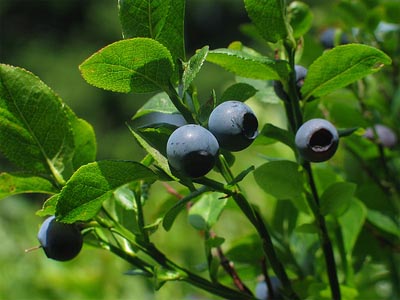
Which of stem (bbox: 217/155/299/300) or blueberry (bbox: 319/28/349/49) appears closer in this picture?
stem (bbox: 217/155/299/300)

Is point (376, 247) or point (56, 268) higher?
point (376, 247)

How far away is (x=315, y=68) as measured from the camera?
0.72 meters

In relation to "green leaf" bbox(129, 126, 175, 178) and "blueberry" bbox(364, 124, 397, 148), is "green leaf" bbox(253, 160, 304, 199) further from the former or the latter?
"blueberry" bbox(364, 124, 397, 148)

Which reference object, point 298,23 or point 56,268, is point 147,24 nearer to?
point 298,23

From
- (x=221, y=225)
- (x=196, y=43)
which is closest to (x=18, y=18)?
(x=196, y=43)

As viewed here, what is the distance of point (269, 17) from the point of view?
69 centimetres

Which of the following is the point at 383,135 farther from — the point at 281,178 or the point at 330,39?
the point at 281,178

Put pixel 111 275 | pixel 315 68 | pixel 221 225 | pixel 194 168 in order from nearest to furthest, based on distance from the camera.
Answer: pixel 194 168
pixel 315 68
pixel 111 275
pixel 221 225

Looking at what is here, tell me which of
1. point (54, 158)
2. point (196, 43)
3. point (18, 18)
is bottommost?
point (196, 43)

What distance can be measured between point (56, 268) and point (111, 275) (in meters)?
0.14

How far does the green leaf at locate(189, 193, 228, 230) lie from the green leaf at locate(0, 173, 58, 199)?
0.20 meters

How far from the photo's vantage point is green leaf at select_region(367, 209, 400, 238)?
97cm

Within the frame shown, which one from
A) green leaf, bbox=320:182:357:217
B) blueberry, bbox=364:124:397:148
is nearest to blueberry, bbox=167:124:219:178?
green leaf, bbox=320:182:357:217

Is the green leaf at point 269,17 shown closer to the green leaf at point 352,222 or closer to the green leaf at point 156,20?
the green leaf at point 156,20
